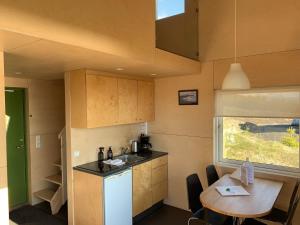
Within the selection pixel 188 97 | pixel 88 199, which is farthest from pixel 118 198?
pixel 188 97

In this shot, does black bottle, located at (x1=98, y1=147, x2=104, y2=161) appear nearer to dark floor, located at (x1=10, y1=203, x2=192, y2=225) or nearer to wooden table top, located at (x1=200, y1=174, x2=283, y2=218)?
dark floor, located at (x1=10, y1=203, x2=192, y2=225)

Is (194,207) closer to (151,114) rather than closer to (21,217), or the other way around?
(151,114)

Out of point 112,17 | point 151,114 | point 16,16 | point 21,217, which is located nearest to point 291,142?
point 151,114

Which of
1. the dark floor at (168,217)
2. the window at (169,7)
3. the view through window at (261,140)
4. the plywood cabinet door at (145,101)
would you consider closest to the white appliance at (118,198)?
the dark floor at (168,217)

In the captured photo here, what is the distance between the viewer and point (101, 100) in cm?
332

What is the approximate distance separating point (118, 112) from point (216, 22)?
6.79 feet

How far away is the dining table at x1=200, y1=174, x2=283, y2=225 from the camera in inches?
86.0

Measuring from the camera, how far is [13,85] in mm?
3955

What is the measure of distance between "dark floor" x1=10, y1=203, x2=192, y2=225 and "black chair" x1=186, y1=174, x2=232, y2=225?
0.89 m

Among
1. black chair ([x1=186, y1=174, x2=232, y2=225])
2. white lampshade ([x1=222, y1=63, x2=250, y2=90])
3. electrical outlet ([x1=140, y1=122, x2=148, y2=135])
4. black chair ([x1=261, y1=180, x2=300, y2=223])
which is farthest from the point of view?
electrical outlet ([x1=140, y1=122, x2=148, y2=135])

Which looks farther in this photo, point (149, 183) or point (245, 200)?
point (149, 183)

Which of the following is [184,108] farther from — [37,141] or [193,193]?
[37,141]

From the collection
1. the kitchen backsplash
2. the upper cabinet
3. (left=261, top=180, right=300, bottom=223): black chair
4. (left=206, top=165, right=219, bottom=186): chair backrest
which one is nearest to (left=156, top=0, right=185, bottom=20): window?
the upper cabinet

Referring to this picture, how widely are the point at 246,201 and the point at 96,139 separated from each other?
7.50 feet
